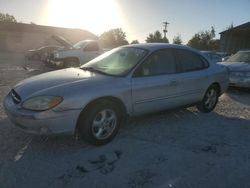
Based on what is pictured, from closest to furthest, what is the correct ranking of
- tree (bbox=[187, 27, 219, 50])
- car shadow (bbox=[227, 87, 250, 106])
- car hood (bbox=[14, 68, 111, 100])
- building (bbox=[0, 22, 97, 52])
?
car hood (bbox=[14, 68, 111, 100]) < car shadow (bbox=[227, 87, 250, 106]) < building (bbox=[0, 22, 97, 52]) < tree (bbox=[187, 27, 219, 50])

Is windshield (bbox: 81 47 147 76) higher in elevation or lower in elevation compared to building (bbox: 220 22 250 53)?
higher

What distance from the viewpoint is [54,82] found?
14.3 feet

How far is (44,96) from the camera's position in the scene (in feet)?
13.0

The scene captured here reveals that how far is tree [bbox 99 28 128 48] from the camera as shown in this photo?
56.9 metres

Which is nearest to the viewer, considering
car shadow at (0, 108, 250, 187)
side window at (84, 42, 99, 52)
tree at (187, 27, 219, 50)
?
car shadow at (0, 108, 250, 187)

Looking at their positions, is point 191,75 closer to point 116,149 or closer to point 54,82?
point 116,149

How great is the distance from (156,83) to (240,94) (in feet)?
16.7

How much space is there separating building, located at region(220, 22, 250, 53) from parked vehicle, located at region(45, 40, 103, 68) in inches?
643

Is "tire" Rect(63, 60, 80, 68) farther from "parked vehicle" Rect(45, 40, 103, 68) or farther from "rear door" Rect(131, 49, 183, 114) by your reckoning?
"rear door" Rect(131, 49, 183, 114)

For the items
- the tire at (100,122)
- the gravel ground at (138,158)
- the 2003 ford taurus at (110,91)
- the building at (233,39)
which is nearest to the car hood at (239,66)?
the 2003 ford taurus at (110,91)

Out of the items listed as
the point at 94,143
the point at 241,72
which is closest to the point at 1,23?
the point at 241,72

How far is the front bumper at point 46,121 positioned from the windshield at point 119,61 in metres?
1.18

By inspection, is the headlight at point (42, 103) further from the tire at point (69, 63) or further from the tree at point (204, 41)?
the tree at point (204, 41)

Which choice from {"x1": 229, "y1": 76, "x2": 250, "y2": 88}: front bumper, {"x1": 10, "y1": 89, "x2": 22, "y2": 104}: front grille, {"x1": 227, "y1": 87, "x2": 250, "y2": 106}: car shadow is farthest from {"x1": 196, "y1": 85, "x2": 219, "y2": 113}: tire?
{"x1": 10, "y1": 89, "x2": 22, "y2": 104}: front grille
